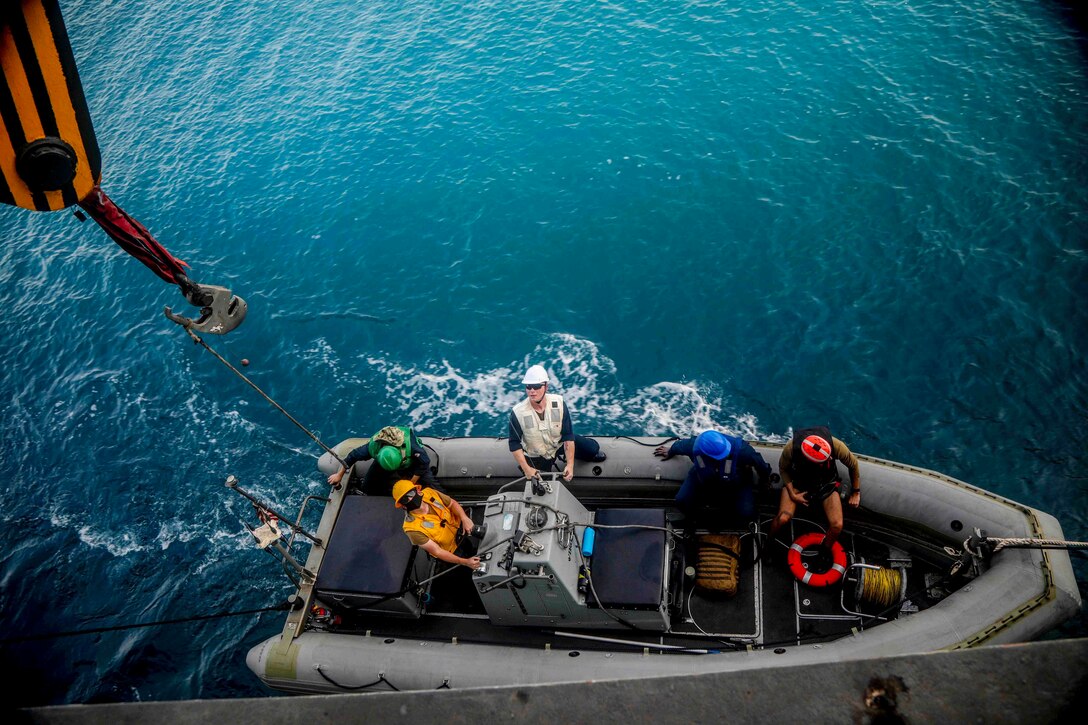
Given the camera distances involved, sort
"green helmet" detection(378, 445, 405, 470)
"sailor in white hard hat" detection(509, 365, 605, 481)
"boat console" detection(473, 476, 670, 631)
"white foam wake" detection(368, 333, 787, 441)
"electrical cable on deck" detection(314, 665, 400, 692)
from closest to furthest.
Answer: "boat console" detection(473, 476, 670, 631), "electrical cable on deck" detection(314, 665, 400, 692), "green helmet" detection(378, 445, 405, 470), "sailor in white hard hat" detection(509, 365, 605, 481), "white foam wake" detection(368, 333, 787, 441)

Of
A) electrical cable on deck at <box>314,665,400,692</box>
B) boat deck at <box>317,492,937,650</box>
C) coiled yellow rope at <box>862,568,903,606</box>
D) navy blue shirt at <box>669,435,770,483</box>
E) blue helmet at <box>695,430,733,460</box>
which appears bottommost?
electrical cable on deck at <box>314,665,400,692</box>

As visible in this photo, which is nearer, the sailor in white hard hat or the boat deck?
the boat deck

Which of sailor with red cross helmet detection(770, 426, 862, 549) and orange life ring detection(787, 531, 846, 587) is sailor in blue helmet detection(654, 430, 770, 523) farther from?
orange life ring detection(787, 531, 846, 587)

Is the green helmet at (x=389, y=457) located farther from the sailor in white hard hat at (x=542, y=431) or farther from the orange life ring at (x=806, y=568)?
the orange life ring at (x=806, y=568)

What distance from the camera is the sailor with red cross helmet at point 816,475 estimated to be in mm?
6613

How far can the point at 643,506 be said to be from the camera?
8.16m

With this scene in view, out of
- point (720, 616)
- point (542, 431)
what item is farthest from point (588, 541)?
point (720, 616)

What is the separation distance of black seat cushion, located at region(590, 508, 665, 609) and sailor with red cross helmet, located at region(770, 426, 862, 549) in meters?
1.30

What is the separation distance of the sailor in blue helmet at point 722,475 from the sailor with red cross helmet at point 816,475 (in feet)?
1.03

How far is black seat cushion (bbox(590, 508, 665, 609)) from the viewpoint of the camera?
641cm

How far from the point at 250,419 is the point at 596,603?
9.15m

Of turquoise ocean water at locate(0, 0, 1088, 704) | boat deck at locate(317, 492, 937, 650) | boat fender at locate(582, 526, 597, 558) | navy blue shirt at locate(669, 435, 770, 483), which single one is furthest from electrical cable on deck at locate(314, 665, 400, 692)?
navy blue shirt at locate(669, 435, 770, 483)

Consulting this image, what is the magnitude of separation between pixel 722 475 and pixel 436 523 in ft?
9.33

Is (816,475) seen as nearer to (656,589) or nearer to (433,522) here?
(656,589)
